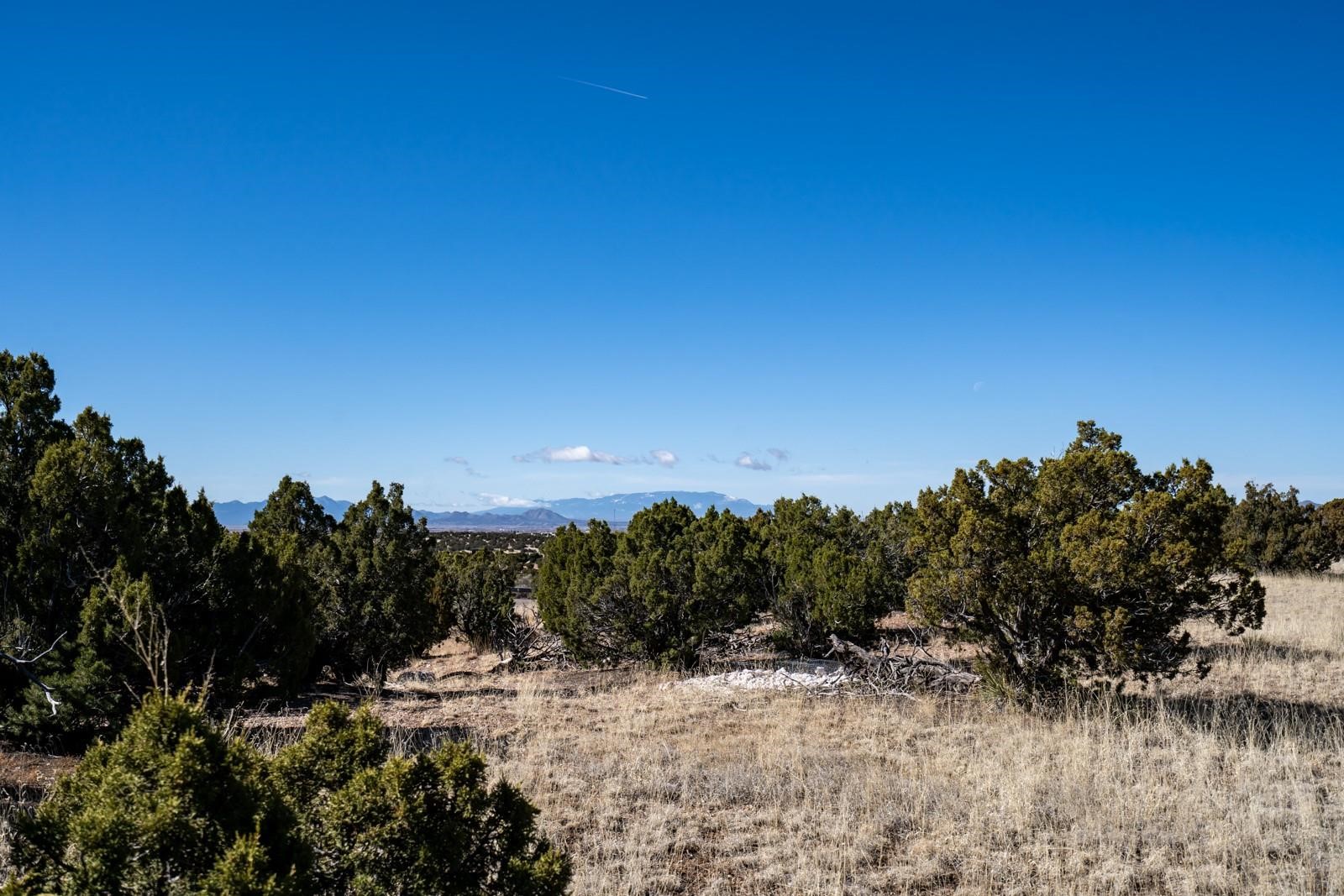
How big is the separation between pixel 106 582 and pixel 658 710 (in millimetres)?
6263

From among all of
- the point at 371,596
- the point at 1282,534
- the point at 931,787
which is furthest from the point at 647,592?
the point at 1282,534

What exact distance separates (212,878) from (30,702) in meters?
7.09

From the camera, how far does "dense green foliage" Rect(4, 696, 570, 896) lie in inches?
86.7

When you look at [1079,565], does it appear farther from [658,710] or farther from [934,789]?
[658,710]

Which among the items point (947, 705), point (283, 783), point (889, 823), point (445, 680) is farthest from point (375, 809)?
point (445, 680)

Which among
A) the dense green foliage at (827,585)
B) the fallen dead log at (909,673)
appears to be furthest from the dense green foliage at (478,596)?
the fallen dead log at (909,673)

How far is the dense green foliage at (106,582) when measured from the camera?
732 centimetres

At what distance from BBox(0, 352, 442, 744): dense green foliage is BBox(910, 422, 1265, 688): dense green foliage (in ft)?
24.8

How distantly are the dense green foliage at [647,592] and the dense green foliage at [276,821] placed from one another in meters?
10.9


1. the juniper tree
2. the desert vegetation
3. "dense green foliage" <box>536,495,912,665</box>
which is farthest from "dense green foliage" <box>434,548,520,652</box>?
the juniper tree

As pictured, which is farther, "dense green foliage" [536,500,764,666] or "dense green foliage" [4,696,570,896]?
"dense green foliage" [536,500,764,666]

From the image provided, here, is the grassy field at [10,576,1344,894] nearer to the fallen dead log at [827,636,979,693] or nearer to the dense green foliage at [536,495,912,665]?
the fallen dead log at [827,636,979,693]

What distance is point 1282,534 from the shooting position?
86.5ft

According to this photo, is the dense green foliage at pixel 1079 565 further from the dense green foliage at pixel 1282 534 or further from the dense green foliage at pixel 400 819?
the dense green foliage at pixel 1282 534
